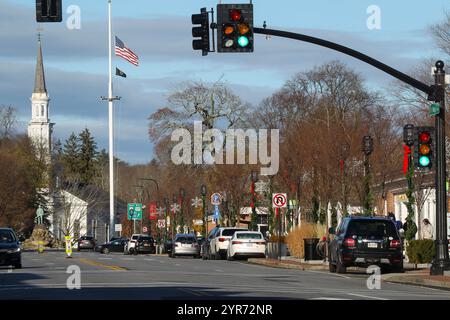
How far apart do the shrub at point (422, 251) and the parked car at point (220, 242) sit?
17.1 m

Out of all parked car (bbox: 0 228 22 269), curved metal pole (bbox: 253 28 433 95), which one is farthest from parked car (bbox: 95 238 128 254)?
curved metal pole (bbox: 253 28 433 95)

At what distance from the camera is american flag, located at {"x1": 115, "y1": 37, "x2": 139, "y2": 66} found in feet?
274

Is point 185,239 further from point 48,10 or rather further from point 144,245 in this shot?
point 48,10

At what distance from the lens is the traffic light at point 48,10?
26.0m

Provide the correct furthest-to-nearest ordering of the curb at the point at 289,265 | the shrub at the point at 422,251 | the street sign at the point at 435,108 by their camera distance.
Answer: the curb at the point at 289,265
the shrub at the point at 422,251
the street sign at the point at 435,108

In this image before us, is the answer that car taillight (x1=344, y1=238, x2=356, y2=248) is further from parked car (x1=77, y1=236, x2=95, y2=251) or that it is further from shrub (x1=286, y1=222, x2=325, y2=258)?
parked car (x1=77, y1=236, x2=95, y2=251)

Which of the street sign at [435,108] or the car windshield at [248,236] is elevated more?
the street sign at [435,108]

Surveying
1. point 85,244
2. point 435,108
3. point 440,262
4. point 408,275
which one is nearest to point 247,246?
point 408,275

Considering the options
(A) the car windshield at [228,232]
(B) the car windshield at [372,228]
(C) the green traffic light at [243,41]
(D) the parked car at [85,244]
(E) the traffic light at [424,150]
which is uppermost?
(C) the green traffic light at [243,41]

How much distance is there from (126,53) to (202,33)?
56.0 meters

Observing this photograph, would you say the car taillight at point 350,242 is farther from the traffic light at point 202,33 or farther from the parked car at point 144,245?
the parked car at point 144,245

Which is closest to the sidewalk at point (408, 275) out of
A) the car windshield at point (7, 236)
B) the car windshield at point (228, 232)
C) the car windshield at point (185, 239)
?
the car windshield at point (7, 236)

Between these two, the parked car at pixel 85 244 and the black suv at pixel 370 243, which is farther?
the parked car at pixel 85 244

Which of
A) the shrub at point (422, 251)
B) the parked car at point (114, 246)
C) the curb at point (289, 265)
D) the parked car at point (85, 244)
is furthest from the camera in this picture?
the parked car at point (85, 244)
